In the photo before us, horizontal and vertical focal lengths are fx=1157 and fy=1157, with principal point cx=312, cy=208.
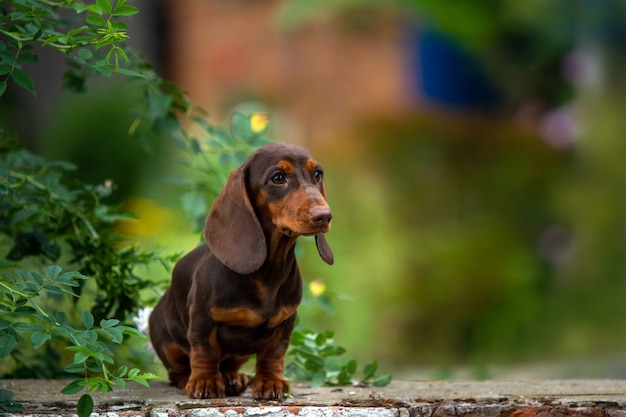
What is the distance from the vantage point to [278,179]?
318cm

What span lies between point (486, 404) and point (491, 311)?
465 cm

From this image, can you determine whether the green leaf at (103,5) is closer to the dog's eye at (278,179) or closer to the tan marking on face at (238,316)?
the dog's eye at (278,179)

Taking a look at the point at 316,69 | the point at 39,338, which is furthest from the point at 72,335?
the point at 316,69

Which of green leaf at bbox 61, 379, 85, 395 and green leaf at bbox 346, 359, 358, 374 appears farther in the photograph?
green leaf at bbox 346, 359, 358, 374

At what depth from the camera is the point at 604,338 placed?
7.98 metres

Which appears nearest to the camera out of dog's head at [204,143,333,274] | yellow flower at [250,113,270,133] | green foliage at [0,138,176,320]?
dog's head at [204,143,333,274]

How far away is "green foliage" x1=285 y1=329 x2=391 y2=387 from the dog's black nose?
0.87 m

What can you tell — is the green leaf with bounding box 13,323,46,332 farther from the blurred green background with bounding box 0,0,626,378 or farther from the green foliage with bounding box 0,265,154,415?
the blurred green background with bounding box 0,0,626,378

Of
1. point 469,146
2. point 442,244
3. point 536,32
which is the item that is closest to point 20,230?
point 442,244

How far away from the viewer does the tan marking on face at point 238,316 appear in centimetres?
321

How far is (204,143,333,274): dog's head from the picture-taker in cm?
311

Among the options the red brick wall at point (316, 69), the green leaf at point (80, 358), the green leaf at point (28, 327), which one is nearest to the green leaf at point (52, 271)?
the green leaf at point (28, 327)

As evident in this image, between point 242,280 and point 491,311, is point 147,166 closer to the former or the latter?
point 491,311

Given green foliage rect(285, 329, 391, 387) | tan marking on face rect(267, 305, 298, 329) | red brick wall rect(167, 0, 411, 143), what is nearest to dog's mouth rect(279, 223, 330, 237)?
tan marking on face rect(267, 305, 298, 329)
